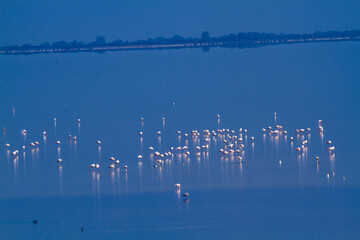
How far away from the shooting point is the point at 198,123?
19.7 m

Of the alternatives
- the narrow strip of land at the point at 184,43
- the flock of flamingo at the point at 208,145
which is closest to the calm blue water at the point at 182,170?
the flock of flamingo at the point at 208,145

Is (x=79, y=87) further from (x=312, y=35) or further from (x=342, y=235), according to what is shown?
(x=312, y=35)

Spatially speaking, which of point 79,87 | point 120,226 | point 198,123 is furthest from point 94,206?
point 79,87

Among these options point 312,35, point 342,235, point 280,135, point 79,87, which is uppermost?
point 312,35

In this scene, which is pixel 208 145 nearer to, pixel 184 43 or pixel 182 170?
pixel 182 170

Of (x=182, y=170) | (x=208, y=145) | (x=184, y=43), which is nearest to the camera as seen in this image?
(x=182, y=170)

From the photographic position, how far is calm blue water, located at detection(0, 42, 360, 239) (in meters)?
11.5

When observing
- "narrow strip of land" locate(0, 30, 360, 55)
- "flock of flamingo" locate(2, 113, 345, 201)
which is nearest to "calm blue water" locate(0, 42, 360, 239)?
"flock of flamingo" locate(2, 113, 345, 201)

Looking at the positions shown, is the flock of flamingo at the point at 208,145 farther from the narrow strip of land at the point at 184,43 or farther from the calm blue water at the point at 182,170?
the narrow strip of land at the point at 184,43

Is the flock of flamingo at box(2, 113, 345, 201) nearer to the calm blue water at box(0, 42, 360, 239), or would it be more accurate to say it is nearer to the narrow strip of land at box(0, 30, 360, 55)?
the calm blue water at box(0, 42, 360, 239)

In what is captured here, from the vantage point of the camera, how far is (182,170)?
47.4 ft

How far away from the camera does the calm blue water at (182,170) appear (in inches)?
453

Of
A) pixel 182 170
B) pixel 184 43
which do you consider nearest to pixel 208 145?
pixel 182 170

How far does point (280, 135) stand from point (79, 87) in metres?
16.2
